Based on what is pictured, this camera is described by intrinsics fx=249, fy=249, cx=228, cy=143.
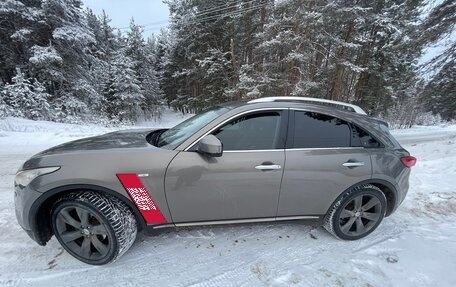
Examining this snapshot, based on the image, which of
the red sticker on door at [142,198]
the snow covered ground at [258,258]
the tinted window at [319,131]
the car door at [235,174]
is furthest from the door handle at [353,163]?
the red sticker on door at [142,198]

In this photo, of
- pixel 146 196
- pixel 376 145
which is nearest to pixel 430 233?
pixel 376 145

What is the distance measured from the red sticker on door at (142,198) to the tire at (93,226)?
175 mm

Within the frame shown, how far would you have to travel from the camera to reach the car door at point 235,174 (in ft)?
7.91

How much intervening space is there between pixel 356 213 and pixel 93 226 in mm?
2920

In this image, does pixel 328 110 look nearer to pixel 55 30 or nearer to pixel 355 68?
pixel 355 68

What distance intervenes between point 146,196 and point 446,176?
6.13 meters

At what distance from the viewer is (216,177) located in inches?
96.1

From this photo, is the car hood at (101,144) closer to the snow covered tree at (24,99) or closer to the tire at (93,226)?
the tire at (93,226)

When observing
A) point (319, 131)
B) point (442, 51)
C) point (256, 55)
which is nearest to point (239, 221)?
point (319, 131)

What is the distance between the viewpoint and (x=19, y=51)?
14.4 metres

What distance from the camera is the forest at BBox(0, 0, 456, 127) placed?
11484 mm

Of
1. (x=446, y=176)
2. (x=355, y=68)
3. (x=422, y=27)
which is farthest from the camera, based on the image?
(x=355, y=68)

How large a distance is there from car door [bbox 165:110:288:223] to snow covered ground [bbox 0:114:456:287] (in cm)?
44

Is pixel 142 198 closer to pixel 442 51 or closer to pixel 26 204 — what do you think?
pixel 26 204
